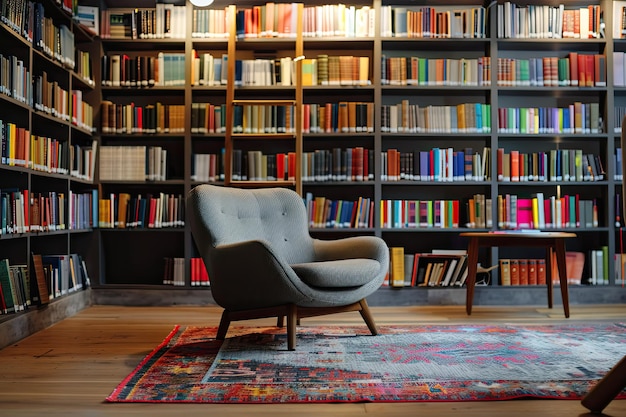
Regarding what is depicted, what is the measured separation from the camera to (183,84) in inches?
213

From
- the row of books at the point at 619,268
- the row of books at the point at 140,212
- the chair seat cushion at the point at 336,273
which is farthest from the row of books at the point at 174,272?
the row of books at the point at 619,268

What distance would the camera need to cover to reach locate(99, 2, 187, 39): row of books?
5406mm

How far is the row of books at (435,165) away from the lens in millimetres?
5359

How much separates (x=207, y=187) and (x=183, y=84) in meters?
1.97

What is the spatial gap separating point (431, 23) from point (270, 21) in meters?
1.28

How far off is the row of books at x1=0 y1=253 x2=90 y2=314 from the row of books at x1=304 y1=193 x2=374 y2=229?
5.97 feet

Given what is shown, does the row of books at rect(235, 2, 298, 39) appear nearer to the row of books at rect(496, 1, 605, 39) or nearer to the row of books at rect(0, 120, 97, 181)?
the row of books at rect(0, 120, 97, 181)

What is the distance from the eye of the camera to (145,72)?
5.40 m

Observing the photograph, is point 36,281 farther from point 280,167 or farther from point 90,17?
point 90,17

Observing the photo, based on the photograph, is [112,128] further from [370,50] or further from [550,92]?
[550,92]

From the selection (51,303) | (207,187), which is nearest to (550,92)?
(207,187)

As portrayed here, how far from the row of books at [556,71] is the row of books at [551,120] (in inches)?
7.9

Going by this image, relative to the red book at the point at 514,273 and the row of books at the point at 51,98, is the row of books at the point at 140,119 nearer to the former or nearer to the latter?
the row of books at the point at 51,98

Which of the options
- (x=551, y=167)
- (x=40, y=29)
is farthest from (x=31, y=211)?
(x=551, y=167)
